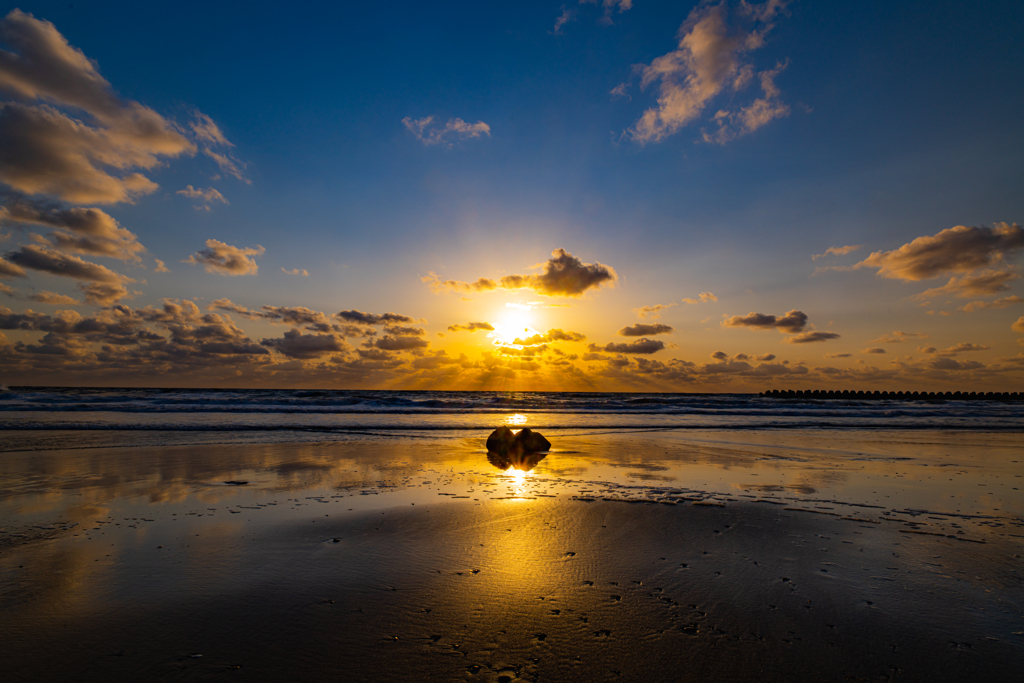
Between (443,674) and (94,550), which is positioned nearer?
(443,674)

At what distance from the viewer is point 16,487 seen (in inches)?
296

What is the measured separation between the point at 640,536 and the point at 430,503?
303cm

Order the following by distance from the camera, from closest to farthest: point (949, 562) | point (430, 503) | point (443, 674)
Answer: point (443, 674), point (949, 562), point (430, 503)

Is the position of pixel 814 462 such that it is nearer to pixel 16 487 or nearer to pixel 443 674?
pixel 443 674

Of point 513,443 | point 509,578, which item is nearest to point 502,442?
point 513,443

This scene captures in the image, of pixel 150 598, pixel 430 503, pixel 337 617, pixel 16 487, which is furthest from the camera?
pixel 16 487

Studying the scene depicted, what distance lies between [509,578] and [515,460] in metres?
7.06

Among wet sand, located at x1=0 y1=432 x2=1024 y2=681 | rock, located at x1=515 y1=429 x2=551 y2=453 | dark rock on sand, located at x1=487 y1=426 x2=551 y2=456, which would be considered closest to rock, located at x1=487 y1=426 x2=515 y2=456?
dark rock on sand, located at x1=487 y1=426 x2=551 y2=456

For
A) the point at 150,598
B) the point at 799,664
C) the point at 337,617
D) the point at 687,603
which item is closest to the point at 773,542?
the point at 687,603

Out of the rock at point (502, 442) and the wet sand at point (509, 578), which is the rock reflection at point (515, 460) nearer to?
the rock at point (502, 442)

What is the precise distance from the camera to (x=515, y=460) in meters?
11.0

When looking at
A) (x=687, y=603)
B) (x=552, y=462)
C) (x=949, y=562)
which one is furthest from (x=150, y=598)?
(x=552, y=462)

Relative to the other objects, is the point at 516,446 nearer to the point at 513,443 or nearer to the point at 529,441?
the point at 513,443

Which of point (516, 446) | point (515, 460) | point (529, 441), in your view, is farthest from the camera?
point (529, 441)
